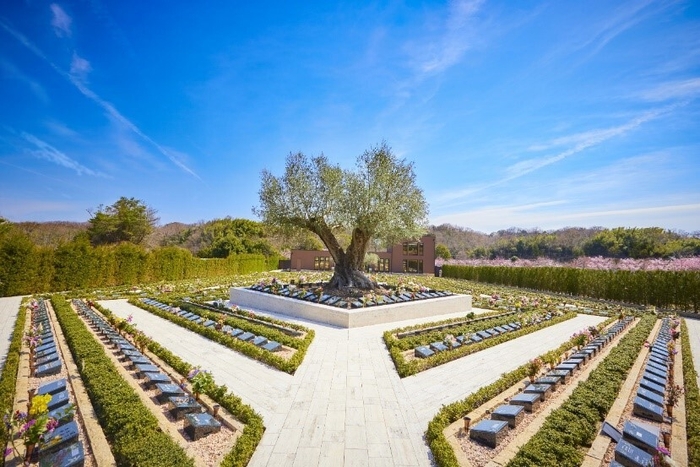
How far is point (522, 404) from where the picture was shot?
6.26 meters

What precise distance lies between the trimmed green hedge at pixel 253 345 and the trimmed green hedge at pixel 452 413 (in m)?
3.69

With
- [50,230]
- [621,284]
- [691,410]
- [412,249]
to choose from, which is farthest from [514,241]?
[50,230]

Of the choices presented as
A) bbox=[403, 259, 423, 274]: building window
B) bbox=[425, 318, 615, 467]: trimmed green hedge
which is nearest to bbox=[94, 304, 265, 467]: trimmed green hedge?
bbox=[425, 318, 615, 467]: trimmed green hedge

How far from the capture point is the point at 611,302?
2386cm

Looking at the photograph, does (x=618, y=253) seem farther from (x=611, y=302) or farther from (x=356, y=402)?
(x=356, y=402)

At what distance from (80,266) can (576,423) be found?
27.4 m

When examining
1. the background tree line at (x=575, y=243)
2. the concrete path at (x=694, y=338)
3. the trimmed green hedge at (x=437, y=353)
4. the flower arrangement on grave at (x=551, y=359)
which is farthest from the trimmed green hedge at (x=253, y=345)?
the background tree line at (x=575, y=243)

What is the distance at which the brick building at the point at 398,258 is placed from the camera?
48875 millimetres

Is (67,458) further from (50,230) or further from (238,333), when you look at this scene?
(50,230)

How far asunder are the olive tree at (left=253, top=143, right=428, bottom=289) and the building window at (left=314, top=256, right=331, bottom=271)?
1276 inches

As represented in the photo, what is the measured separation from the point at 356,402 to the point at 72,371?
657cm

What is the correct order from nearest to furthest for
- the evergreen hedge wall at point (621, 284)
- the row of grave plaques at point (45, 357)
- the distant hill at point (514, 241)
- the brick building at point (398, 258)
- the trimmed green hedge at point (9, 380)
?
1. the trimmed green hedge at point (9, 380)
2. the row of grave plaques at point (45, 357)
3. the evergreen hedge wall at point (621, 284)
4. the distant hill at point (514, 241)
5. the brick building at point (398, 258)

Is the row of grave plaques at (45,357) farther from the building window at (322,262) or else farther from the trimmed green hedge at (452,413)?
the building window at (322,262)

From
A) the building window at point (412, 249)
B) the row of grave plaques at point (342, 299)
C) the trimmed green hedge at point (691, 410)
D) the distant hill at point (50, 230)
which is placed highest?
the distant hill at point (50, 230)
